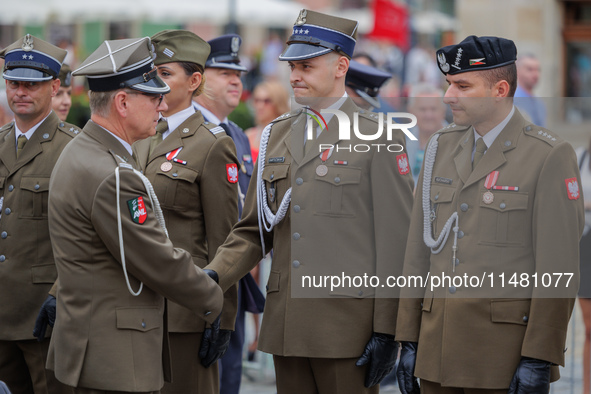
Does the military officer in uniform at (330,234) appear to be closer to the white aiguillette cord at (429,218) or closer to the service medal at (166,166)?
the white aiguillette cord at (429,218)

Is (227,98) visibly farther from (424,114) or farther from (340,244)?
(340,244)

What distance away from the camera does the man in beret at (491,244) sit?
352 centimetres

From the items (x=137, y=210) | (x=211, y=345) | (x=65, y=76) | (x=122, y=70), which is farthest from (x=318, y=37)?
(x=65, y=76)

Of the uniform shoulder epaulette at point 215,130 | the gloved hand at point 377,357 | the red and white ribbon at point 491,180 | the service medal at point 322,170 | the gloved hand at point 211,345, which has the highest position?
the uniform shoulder epaulette at point 215,130

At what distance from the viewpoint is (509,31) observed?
18672mm

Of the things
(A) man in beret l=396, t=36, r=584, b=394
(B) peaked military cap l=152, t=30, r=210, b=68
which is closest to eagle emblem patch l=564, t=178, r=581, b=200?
(A) man in beret l=396, t=36, r=584, b=394

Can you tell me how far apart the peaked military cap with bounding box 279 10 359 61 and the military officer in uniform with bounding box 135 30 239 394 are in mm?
794

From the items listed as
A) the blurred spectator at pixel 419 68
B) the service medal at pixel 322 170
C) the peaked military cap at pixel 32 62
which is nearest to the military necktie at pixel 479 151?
the service medal at pixel 322 170

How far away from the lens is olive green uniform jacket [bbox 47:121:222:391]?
367cm

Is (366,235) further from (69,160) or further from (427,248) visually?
(69,160)

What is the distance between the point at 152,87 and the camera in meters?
3.91

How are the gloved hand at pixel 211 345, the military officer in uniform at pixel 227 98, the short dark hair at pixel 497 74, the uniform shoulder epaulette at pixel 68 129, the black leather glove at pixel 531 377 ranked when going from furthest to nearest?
the military officer in uniform at pixel 227 98
the uniform shoulder epaulette at pixel 68 129
the gloved hand at pixel 211 345
the short dark hair at pixel 497 74
the black leather glove at pixel 531 377

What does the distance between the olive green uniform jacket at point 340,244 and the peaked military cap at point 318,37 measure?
270mm

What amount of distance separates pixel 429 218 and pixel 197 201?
1339mm
